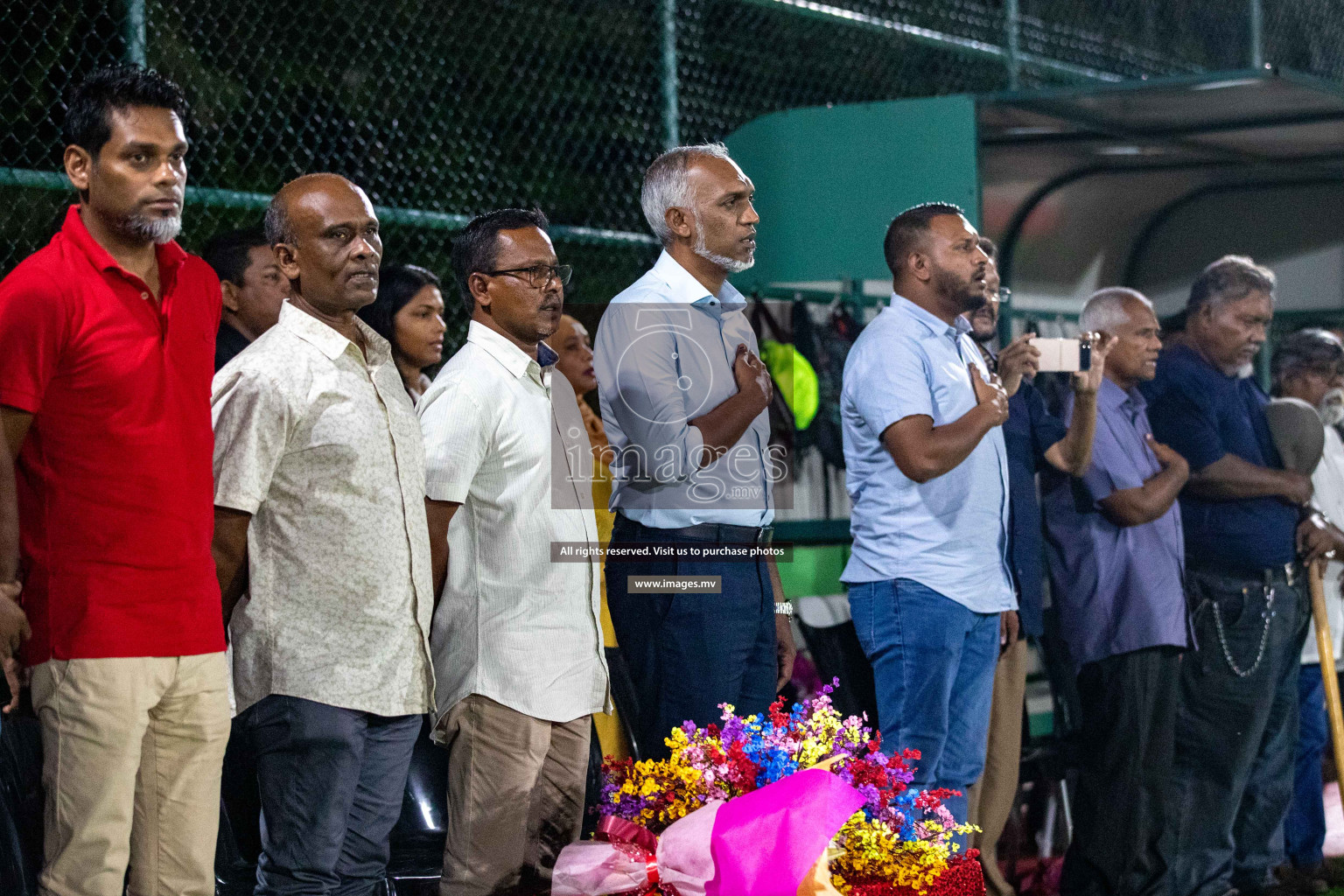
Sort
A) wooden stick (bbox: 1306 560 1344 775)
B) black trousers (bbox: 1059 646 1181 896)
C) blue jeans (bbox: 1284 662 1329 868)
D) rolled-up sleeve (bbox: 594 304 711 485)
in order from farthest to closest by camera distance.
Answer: blue jeans (bbox: 1284 662 1329 868)
wooden stick (bbox: 1306 560 1344 775)
black trousers (bbox: 1059 646 1181 896)
rolled-up sleeve (bbox: 594 304 711 485)

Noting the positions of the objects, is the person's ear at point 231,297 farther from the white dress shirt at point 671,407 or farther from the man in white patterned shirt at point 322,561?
the white dress shirt at point 671,407

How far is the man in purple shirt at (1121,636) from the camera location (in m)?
4.66

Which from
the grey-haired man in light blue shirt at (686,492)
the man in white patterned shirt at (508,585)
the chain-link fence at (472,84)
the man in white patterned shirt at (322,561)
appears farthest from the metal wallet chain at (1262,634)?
the man in white patterned shirt at (322,561)

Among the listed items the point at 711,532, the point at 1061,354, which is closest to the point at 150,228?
the point at 711,532

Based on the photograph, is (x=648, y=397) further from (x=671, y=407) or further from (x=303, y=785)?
(x=303, y=785)

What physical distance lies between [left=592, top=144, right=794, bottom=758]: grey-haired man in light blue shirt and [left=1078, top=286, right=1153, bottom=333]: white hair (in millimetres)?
1849

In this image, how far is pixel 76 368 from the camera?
2.73 m

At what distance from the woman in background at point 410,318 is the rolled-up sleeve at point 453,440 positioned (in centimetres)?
100

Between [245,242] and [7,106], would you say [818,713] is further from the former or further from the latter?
[7,106]

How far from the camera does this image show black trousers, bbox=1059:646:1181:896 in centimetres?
465

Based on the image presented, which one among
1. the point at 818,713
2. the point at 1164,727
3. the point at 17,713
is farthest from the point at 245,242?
the point at 1164,727

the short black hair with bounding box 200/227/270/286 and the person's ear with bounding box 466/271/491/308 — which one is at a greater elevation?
the short black hair with bounding box 200/227/270/286

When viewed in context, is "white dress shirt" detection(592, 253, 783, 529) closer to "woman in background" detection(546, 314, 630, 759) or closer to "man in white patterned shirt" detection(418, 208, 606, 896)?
"man in white patterned shirt" detection(418, 208, 606, 896)

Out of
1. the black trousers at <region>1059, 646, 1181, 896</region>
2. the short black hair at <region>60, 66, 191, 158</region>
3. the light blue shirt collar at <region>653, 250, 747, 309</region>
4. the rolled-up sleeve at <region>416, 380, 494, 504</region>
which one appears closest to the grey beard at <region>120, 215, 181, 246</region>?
the short black hair at <region>60, 66, 191, 158</region>
